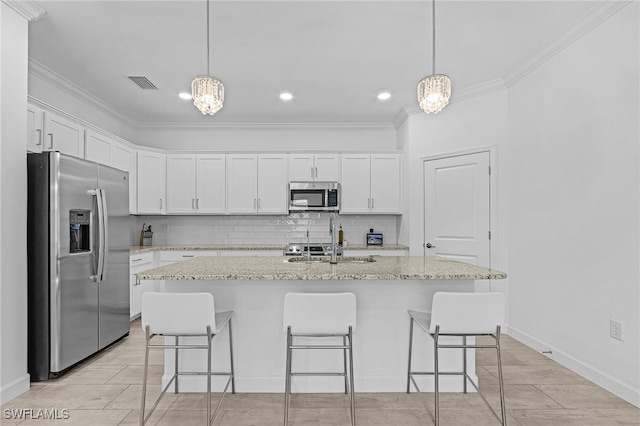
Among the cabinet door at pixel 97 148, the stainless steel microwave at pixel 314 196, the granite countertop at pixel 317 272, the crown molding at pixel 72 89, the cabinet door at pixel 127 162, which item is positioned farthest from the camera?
the stainless steel microwave at pixel 314 196

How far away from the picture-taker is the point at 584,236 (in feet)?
8.95

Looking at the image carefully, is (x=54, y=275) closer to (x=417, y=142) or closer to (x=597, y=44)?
(x=417, y=142)

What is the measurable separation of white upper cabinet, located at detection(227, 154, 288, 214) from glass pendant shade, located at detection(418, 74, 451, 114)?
3138 mm

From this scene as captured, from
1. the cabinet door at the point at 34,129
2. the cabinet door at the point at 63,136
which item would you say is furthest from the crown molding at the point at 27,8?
the cabinet door at the point at 63,136

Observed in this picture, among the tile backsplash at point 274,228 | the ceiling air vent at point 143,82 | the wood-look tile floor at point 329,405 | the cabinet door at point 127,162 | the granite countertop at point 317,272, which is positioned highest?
the ceiling air vent at point 143,82

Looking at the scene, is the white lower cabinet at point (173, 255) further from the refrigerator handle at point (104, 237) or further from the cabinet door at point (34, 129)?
the cabinet door at point (34, 129)

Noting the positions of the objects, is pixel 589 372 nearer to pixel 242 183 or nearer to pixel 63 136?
pixel 242 183

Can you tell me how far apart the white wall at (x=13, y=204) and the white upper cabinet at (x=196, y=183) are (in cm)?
252

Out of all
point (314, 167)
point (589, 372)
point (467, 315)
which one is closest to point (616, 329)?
point (589, 372)

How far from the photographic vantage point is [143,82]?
3.78m

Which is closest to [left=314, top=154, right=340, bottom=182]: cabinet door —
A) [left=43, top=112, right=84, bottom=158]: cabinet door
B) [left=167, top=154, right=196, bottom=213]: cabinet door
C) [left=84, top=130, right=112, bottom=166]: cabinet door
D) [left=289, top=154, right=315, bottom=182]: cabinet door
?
[left=289, top=154, right=315, bottom=182]: cabinet door

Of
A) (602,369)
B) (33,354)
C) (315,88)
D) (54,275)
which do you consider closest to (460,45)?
(315,88)

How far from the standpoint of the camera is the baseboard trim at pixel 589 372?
233cm

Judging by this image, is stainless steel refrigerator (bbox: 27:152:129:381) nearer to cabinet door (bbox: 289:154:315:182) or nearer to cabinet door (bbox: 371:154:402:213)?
cabinet door (bbox: 289:154:315:182)
